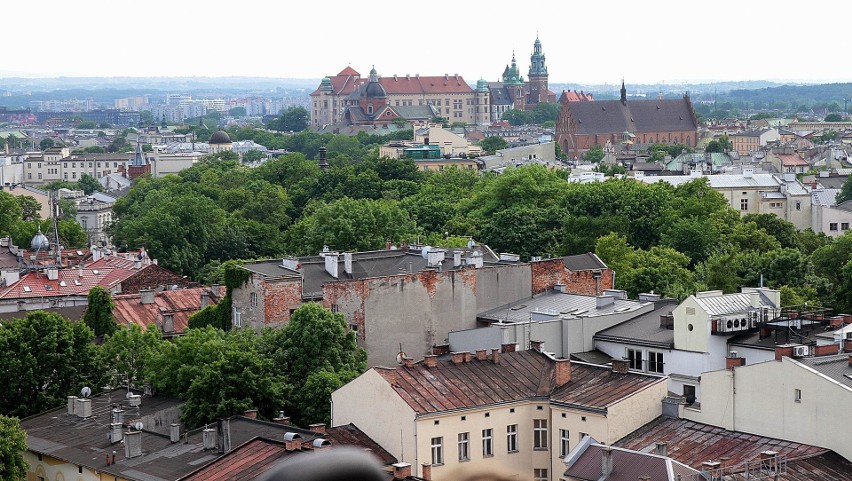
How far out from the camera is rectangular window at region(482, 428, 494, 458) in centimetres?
3338

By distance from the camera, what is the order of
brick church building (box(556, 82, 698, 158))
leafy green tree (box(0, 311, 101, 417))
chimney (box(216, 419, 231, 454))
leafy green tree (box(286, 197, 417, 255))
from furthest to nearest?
brick church building (box(556, 82, 698, 158)) < leafy green tree (box(286, 197, 417, 255)) < leafy green tree (box(0, 311, 101, 417)) < chimney (box(216, 419, 231, 454))

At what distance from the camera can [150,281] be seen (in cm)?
6175

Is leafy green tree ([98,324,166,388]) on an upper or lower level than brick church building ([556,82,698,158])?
upper

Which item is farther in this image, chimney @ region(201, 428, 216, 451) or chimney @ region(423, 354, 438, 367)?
chimney @ region(423, 354, 438, 367)

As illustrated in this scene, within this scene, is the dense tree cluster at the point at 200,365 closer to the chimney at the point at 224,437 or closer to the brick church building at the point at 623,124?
the chimney at the point at 224,437

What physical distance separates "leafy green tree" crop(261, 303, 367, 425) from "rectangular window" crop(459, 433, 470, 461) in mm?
4824

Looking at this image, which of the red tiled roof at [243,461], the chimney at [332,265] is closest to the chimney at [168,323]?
the chimney at [332,265]

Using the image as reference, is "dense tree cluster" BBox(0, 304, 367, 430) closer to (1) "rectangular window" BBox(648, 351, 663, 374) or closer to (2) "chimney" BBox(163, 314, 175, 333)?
(1) "rectangular window" BBox(648, 351, 663, 374)

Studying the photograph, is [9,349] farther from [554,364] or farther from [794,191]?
[794,191]

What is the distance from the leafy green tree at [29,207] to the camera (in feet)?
334

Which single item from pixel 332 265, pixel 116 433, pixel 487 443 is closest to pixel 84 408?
pixel 116 433

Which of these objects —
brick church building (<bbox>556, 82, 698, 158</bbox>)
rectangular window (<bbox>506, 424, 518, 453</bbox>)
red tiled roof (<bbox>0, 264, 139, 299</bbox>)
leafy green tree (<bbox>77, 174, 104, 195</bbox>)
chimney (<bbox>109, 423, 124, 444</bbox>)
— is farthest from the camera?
brick church building (<bbox>556, 82, 698, 158</bbox>)

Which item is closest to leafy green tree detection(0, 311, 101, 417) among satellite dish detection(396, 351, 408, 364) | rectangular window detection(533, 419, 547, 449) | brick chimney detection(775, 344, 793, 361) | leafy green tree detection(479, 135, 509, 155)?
satellite dish detection(396, 351, 408, 364)

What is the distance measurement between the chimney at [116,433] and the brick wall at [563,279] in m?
15.6
